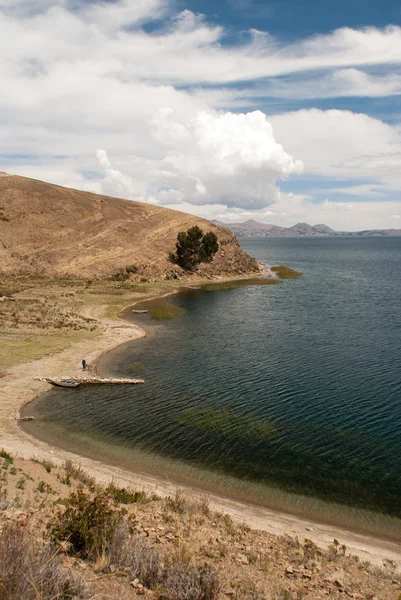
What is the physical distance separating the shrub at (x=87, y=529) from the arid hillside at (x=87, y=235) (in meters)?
101

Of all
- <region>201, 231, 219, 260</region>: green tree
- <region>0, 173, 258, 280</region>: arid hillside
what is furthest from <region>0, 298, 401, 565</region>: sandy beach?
<region>201, 231, 219, 260</region>: green tree

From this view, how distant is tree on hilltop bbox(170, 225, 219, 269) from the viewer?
4926 inches

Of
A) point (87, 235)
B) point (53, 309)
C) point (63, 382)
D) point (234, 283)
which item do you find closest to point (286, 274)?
point (234, 283)

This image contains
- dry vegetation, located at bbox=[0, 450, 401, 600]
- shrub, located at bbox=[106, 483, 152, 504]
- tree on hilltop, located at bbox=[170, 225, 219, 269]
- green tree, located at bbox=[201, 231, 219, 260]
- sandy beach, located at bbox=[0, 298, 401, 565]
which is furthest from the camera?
green tree, located at bbox=[201, 231, 219, 260]

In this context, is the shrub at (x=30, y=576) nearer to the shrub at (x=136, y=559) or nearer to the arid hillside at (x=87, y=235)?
the shrub at (x=136, y=559)

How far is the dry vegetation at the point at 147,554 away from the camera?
32.6 feet

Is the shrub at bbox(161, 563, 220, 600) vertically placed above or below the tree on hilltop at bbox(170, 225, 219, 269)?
below

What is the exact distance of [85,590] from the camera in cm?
973

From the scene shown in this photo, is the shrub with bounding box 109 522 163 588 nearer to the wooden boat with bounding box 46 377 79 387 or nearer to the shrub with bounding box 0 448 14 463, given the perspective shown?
the shrub with bounding box 0 448 14 463

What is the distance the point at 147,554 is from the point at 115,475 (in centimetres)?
1154

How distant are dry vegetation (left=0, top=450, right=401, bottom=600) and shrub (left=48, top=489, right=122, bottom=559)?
32mm

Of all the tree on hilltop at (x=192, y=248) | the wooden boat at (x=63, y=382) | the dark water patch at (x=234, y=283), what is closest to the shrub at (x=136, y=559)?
the wooden boat at (x=63, y=382)

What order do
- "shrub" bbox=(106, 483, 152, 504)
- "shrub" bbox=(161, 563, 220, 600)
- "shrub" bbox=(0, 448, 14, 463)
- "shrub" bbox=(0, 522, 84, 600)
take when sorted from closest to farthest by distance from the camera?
"shrub" bbox=(0, 522, 84, 600) < "shrub" bbox=(161, 563, 220, 600) < "shrub" bbox=(106, 483, 152, 504) < "shrub" bbox=(0, 448, 14, 463)

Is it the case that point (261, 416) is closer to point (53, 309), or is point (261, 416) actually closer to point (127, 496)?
point (127, 496)
